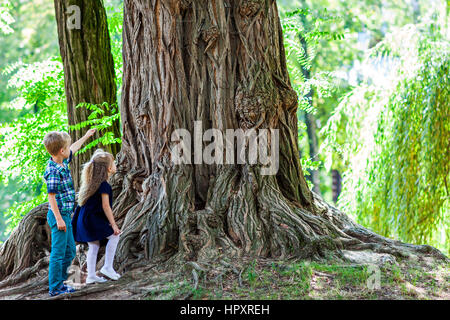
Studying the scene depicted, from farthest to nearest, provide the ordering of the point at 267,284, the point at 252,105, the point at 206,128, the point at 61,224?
the point at 206,128 → the point at 252,105 → the point at 267,284 → the point at 61,224

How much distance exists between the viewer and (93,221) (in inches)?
184

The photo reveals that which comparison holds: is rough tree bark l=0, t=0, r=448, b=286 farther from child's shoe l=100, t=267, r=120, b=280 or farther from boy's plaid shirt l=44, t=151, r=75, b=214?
boy's plaid shirt l=44, t=151, r=75, b=214

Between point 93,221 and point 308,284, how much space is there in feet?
7.12

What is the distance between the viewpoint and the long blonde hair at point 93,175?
15.4ft

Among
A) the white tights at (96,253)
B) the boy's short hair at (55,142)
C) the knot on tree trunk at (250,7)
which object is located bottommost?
the white tights at (96,253)

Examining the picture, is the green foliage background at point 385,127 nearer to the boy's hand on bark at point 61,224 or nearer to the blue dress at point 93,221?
the blue dress at point 93,221

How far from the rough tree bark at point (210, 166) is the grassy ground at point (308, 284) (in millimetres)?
388

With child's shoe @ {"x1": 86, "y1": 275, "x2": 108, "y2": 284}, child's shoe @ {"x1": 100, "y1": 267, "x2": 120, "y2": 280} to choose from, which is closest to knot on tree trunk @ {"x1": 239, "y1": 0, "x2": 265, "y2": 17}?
child's shoe @ {"x1": 100, "y1": 267, "x2": 120, "y2": 280}

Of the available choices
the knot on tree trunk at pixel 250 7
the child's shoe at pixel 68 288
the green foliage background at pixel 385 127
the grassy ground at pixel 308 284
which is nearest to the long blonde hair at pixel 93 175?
the child's shoe at pixel 68 288

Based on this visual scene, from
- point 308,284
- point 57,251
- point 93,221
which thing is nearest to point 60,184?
point 93,221

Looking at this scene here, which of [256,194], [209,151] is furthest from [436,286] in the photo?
[209,151]

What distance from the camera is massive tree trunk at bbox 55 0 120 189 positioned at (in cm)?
772

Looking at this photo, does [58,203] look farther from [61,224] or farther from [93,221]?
[93,221]

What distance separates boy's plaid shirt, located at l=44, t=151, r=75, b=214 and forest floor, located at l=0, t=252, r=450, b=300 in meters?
0.82
